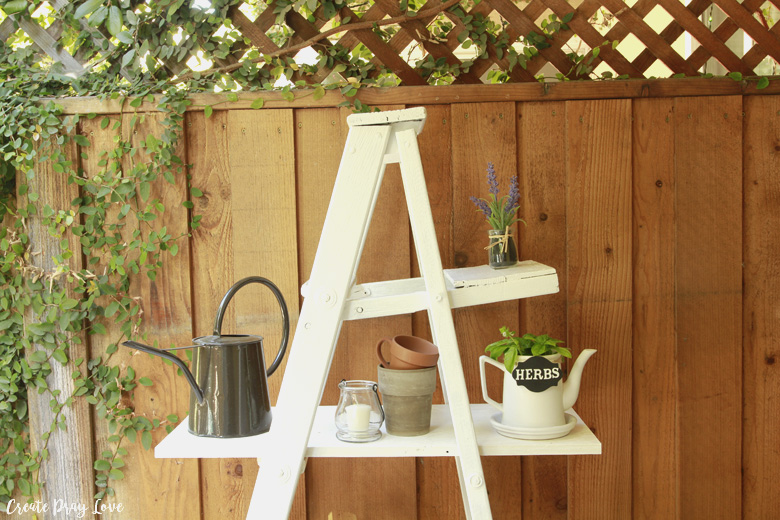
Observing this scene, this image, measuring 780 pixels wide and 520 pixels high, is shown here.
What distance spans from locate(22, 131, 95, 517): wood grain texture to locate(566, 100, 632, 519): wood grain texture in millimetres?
997

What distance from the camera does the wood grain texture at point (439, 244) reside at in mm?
1269

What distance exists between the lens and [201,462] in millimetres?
1292

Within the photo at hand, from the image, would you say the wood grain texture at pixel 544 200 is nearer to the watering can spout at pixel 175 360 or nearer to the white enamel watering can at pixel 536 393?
the white enamel watering can at pixel 536 393

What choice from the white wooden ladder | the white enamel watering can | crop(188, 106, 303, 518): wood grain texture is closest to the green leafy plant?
the white enamel watering can

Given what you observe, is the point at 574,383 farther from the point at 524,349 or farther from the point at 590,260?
the point at 590,260

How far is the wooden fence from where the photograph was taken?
1266 mm

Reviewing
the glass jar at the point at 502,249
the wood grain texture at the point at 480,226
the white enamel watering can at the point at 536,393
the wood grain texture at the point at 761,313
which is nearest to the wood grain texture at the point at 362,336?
the wood grain texture at the point at 480,226

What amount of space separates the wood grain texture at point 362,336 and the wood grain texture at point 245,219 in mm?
44

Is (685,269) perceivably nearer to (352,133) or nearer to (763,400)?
(763,400)

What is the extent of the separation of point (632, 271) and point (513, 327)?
26 cm

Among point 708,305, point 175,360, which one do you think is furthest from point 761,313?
point 175,360

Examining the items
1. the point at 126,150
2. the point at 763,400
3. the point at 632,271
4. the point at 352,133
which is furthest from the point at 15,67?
the point at 763,400

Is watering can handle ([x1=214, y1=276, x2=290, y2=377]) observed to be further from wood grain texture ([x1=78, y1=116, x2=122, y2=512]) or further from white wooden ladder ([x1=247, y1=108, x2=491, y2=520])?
wood grain texture ([x1=78, y1=116, x2=122, y2=512])

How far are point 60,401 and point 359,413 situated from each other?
0.70 meters
